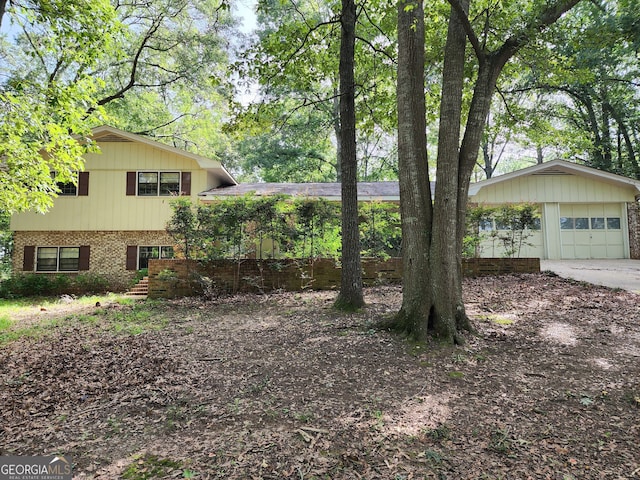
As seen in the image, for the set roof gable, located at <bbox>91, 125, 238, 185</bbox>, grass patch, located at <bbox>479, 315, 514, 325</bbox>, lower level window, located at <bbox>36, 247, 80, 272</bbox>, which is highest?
roof gable, located at <bbox>91, 125, 238, 185</bbox>

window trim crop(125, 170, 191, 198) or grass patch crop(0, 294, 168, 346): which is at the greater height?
window trim crop(125, 170, 191, 198)

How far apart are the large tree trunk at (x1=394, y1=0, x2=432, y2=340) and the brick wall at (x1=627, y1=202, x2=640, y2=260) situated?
1419 centimetres

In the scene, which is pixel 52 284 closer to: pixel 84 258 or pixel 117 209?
pixel 84 258

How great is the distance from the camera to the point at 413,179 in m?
4.50

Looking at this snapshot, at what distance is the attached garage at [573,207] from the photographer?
544 inches

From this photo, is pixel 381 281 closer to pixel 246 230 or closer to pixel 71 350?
pixel 246 230

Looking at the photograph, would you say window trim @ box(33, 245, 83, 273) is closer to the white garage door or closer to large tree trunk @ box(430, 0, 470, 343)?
large tree trunk @ box(430, 0, 470, 343)

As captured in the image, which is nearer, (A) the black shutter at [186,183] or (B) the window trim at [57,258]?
(A) the black shutter at [186,183]

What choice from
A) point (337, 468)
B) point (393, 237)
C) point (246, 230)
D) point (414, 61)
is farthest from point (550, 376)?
point (246, 230)

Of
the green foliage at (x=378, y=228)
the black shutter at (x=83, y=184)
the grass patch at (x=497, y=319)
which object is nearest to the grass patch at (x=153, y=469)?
the grass patch at (x=497, y=319)

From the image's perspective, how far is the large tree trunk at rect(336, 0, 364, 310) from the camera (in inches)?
238

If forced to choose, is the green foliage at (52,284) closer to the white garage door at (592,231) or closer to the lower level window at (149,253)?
the lower level window at (149,253)

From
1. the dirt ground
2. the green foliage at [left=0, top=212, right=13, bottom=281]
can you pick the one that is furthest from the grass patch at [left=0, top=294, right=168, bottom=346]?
the green foliage at [left=0, top=212, right=13, bottom=281]

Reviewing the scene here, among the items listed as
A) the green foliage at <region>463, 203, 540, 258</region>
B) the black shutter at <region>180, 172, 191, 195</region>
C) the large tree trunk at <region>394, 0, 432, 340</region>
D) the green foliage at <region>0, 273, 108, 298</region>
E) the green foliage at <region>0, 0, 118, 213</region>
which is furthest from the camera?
the black shutter at <region>180, 172, 191, 195</region>
